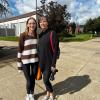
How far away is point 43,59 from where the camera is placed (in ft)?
14.3

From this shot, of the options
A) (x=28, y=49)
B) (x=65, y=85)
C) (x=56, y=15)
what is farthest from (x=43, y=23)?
(x=56, y=15)

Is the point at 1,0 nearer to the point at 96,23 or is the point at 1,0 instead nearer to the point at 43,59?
the point at 43,59

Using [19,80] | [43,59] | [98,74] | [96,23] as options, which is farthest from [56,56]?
[96,23]

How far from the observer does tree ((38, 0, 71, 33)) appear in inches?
1173

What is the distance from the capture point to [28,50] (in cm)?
443

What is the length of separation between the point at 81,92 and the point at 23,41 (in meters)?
2.11

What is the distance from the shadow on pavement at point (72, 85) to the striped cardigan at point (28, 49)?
1303mm

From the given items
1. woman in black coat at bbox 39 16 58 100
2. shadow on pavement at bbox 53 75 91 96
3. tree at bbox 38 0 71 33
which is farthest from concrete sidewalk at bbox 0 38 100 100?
tree at bbox 38 0 71 33

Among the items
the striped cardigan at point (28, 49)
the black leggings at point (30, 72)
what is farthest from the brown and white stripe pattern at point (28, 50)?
the black leggings at point (30, 72)

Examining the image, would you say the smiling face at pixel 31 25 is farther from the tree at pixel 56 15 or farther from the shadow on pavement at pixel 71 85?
the tree at pixel 56 15

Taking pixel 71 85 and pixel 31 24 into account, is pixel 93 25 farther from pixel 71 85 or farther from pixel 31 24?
pixel 31 24

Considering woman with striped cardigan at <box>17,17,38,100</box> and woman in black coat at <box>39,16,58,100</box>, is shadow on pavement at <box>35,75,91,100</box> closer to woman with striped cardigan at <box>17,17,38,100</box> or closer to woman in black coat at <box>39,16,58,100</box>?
woman with striped cardigan at <box>17,17,38,100</box>

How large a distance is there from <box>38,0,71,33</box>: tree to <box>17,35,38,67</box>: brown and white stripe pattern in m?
24.3

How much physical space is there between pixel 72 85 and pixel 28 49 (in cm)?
215
